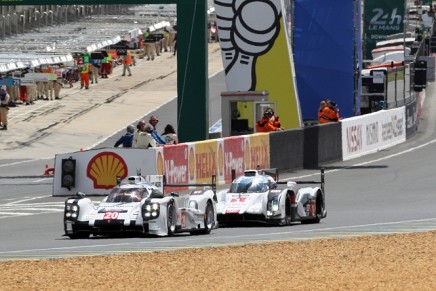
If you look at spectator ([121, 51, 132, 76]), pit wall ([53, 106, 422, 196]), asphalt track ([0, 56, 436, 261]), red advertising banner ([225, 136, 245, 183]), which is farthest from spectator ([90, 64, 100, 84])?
red advertising banner ([225, 136, 245, 183])

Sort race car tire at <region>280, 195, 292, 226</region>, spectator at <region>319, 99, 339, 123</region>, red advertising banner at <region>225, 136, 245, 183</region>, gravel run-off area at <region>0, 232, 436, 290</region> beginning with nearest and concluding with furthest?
gravel run-off area at <region>0, 232, 436, 290</region> → race car tire at <region>280, 195, 292, 226</region> → red advertising banner at <region>225, 136, 245, 183</region> → spectator at <region>319, 99, 339, 123</region>

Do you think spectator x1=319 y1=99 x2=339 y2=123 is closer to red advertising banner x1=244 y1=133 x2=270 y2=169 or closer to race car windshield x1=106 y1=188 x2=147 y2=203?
red advertising banner x1=244 y1=133 x2=270 y2=169

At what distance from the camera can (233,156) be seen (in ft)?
119

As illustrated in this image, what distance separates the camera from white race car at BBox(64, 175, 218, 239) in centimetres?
2350

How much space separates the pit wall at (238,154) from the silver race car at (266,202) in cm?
534

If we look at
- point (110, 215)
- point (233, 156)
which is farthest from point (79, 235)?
point (233, 156)

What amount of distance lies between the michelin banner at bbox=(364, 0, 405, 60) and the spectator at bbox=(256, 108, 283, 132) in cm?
3045

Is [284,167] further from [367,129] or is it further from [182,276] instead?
[182,276]

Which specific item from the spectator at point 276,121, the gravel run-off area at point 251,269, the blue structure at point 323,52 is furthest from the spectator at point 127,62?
the gravel run-off area at point 251,269

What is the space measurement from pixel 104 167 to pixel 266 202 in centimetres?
751

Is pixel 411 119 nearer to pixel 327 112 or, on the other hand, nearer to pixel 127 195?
pixel 327 112

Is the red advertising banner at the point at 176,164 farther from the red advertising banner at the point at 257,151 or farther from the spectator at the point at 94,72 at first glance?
the spectator at the point at 94,72

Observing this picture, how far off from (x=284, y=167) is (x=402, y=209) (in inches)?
378

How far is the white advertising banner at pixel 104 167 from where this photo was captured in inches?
1283
